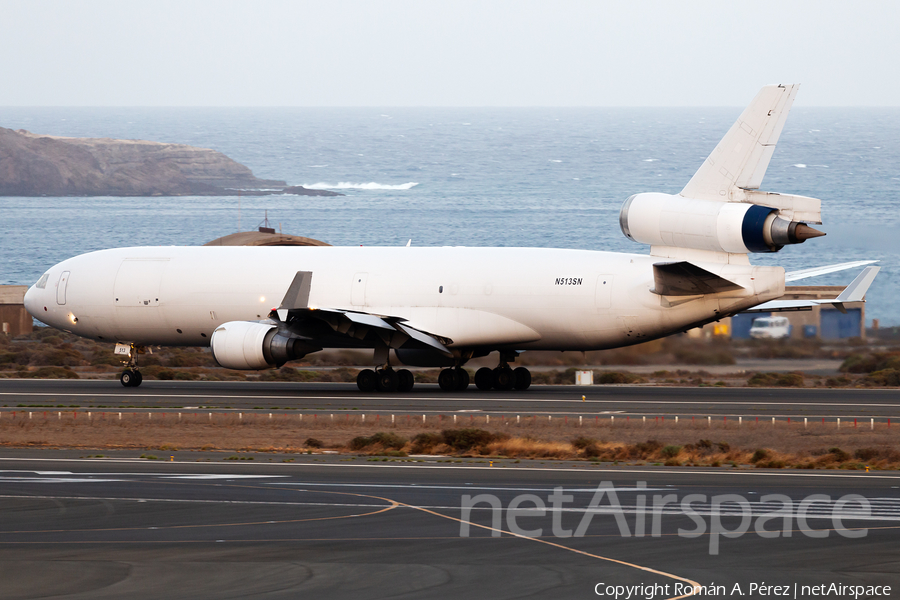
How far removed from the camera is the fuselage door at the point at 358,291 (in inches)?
1593

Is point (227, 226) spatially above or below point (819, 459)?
above

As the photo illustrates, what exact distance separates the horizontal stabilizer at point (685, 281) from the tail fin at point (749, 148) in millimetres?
2328

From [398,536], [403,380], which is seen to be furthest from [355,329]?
[398,536]

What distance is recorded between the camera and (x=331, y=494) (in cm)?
1797

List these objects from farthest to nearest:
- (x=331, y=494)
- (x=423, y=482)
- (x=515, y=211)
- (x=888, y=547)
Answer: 1. (x=515, y=211)
2. (x=423, y=482)
3. (x=331, y=494)
4. (x=888, y=547)

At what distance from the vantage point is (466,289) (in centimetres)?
3938

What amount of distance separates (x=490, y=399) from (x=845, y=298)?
12295 millimetres

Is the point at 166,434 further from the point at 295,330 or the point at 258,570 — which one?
the point at 258,570

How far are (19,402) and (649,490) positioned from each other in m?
24.8

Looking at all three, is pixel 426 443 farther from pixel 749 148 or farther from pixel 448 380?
pixel 749 148

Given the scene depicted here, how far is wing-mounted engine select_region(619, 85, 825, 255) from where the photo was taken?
33.2 m

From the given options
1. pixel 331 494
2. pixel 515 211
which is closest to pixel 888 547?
pixel 331 494

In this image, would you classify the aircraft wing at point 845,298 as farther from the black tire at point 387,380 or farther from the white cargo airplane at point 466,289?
the black tire at point 387,380

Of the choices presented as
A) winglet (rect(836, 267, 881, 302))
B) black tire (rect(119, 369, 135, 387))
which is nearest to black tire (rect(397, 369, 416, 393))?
black tire (rect(119, 369, 135, 387))
